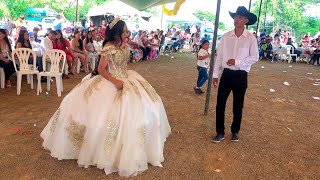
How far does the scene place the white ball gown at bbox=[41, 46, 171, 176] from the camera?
3096 mm

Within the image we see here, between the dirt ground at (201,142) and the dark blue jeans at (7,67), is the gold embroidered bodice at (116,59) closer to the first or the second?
the dirt ground at (201,142)

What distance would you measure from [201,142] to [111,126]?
1.56 metres

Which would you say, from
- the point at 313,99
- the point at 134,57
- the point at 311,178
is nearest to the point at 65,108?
the point at 311,178

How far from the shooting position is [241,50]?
12.6 ft

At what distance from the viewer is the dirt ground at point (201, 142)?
10.8 ft

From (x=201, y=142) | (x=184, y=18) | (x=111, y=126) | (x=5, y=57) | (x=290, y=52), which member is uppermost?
(x=184, y=18)

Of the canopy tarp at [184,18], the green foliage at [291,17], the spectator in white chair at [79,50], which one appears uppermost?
the green foliage at [291,17]

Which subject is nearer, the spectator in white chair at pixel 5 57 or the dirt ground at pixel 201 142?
the dirt ground at pixel 201 142

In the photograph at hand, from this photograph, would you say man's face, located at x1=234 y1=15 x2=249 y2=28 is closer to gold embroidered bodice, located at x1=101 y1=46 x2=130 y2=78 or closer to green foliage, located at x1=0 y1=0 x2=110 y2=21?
gold embroidered bodice, located at x1=101 y1=46 x2=130 y2=78

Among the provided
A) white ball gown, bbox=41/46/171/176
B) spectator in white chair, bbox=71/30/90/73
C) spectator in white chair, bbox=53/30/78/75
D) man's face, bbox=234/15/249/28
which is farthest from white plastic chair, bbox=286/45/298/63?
white ball gown, bbox=41/46/171/176

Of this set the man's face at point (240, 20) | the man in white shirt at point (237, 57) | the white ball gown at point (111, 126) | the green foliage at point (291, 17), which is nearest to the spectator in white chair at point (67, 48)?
the white ball gown at point (111, 126)

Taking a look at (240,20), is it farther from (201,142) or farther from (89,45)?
(89,45)

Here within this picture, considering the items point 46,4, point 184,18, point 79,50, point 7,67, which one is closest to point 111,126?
point 7,67

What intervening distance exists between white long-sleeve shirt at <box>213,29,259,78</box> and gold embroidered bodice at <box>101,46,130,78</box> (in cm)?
132
